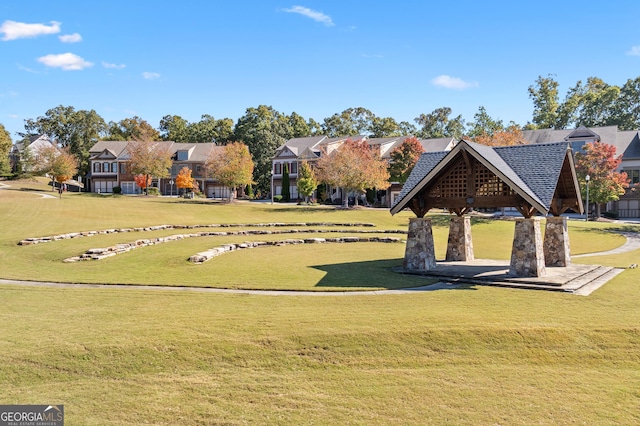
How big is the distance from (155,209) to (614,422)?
5112cm

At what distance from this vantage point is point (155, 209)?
5347 centimetres

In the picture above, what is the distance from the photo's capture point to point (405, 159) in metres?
63.0

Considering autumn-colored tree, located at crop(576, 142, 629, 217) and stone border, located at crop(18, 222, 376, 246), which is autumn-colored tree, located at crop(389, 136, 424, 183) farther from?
stone border, located at crop(18, 222, 376, 246)

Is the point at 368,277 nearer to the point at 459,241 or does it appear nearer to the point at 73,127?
the point at 459,241

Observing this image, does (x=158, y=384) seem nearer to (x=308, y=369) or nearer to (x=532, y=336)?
(x=308, y=369)

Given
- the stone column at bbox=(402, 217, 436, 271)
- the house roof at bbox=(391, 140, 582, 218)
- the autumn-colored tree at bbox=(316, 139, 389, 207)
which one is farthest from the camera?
the autumn-colored tree at bbox=(316, 139, 389, 207)

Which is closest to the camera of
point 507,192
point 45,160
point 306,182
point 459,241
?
point 507,192

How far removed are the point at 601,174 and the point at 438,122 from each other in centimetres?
5879

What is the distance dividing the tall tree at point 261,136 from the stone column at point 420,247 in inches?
2595

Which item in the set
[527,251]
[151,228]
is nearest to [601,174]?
[527,251]

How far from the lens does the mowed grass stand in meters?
8.29

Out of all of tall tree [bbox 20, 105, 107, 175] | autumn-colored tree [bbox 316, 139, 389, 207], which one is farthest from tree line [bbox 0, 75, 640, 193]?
autumn-colored tree [bbox 316, 139, 389, 207]

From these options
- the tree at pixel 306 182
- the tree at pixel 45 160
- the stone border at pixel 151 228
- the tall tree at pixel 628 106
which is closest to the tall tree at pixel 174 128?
the tree at pixel 45 160

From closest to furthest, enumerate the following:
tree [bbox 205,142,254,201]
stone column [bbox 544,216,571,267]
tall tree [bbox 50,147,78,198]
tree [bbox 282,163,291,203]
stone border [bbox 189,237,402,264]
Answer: stone column [bbox 544,216,571,267]
stone border [bbox 189,237,402,264]
tree [bbox 205,142,254,201]
tall tree [bbox 50,147,78,198]
tree [bbox 282,163,291,203]
